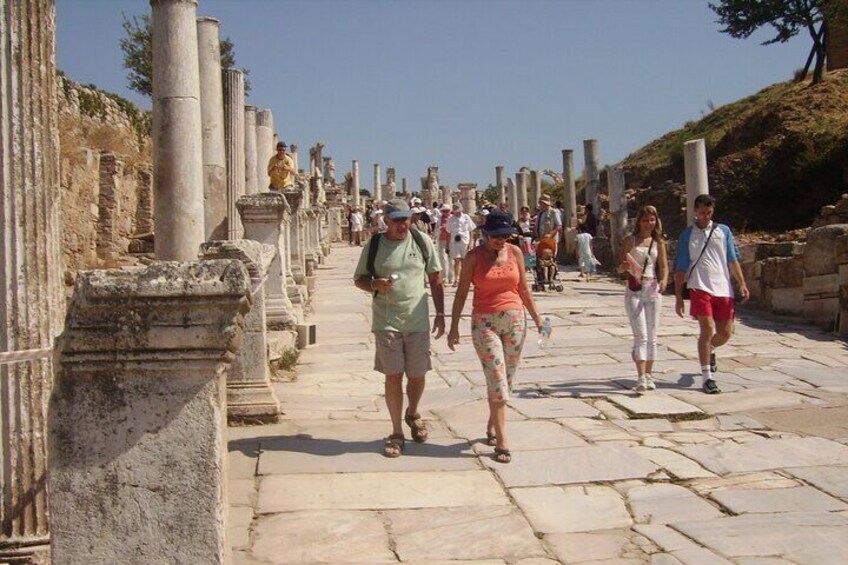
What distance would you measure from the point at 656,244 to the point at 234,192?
7.09 meters

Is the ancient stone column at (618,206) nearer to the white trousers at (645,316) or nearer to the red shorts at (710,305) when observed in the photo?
the red shorts at (710,305)

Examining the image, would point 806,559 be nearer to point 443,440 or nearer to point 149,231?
point 443,440

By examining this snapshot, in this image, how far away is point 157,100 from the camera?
29.3 feet

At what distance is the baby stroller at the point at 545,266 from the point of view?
17.3 meters

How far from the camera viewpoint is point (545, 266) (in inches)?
688

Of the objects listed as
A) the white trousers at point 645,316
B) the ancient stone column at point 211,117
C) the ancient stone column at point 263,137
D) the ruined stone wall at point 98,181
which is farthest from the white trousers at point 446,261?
the white trousers at point 645,316

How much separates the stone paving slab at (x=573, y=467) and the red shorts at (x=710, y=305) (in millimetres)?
2348

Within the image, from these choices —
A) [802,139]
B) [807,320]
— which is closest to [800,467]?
[807,320]

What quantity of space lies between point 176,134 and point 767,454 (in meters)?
5.69

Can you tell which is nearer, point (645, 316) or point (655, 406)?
point (655, 406)

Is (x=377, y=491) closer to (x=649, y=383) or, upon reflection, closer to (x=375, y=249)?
(x=375, y=249)

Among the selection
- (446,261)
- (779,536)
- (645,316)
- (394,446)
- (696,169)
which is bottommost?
(779,536)

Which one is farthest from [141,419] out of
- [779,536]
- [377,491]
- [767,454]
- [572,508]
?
[767,454]

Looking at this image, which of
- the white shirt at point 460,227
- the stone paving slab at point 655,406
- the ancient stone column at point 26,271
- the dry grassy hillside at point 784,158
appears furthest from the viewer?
the dry grassy hillside at point 784,158
